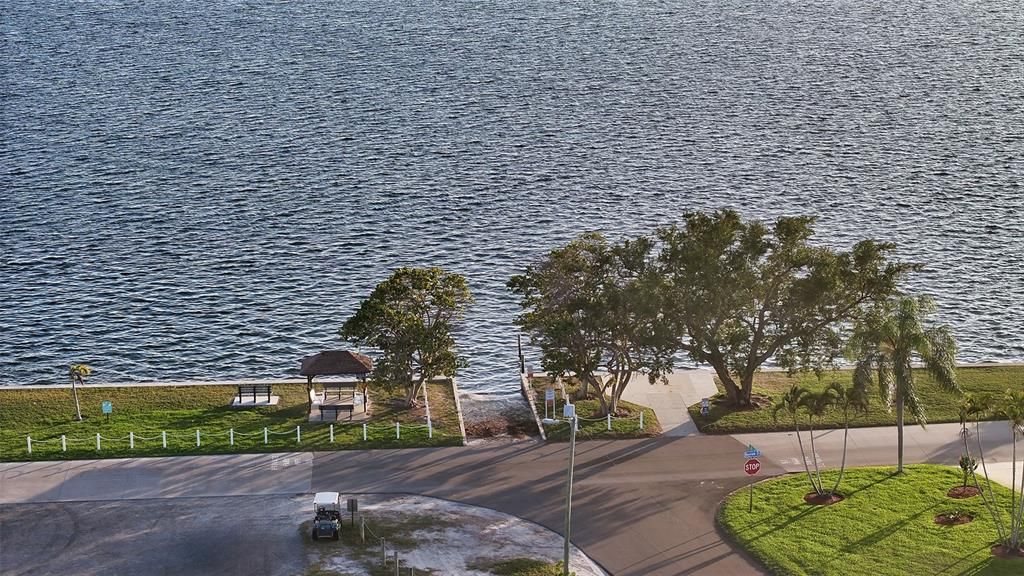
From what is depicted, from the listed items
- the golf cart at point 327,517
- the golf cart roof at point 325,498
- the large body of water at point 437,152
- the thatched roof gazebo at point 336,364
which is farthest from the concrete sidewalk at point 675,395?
the golf cart at point 327,517

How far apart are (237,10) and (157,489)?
386 feet

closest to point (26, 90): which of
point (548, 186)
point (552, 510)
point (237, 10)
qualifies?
point (237, 10)

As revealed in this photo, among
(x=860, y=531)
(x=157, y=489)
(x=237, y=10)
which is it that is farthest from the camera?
(x=237, y=10)

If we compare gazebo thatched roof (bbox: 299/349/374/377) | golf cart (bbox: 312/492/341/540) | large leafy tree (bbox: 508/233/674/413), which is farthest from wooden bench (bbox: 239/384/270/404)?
golf cart (bbox: 312/492/341/540)

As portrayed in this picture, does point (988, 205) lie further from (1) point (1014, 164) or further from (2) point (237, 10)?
(2) point (237, 10)

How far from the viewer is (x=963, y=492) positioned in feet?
190

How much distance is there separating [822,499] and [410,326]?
2152 centimetres

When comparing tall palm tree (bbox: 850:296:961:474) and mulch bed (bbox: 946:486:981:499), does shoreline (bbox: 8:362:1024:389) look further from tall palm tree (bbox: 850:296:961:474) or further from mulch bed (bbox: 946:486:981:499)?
mulch bed (bbox: 946:486:981:499)

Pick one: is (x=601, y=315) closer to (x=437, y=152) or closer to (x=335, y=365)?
(x=335, y=365)

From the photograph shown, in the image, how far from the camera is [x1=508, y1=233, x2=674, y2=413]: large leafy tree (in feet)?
215

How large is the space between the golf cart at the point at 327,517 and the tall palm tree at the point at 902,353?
22.2 metres

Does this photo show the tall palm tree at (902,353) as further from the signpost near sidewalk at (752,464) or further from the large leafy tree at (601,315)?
the large leafy tree at (601,315)

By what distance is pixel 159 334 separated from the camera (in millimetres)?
85812

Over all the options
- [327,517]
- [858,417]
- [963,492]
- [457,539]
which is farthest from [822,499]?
[327,517]
